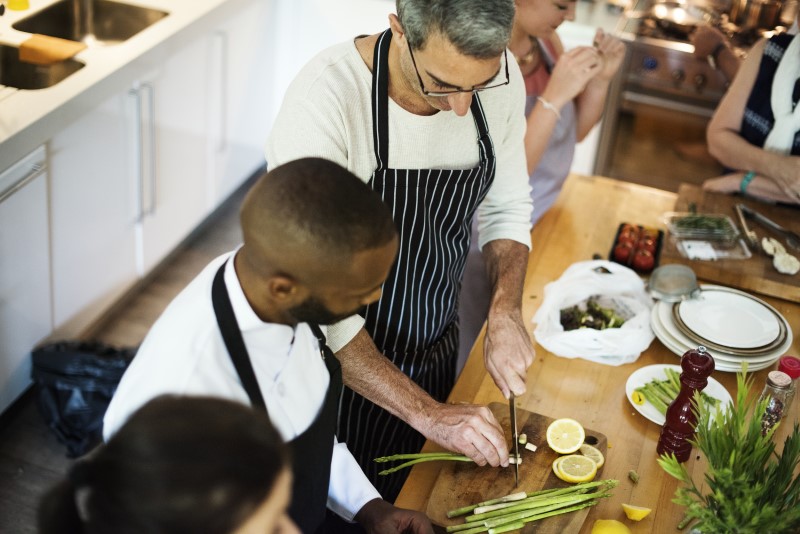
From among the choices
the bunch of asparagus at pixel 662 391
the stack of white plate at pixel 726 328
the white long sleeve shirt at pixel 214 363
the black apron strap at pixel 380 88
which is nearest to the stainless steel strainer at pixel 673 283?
the stack of white plate at pixel 726 328

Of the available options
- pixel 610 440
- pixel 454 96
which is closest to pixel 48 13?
pixel 454 96

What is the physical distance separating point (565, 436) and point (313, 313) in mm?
607

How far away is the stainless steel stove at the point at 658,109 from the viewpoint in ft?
12.1

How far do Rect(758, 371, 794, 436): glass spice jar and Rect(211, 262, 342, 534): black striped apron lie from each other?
806mm

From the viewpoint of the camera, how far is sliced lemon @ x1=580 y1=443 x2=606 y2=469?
5.31 ft

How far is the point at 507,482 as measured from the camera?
5.16 ft

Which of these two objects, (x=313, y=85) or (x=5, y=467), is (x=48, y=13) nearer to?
(x=5, y=467)

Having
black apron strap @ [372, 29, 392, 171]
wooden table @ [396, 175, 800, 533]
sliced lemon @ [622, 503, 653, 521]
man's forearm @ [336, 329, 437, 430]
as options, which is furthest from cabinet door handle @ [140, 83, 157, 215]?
sliced lemon @ [622, 503, 653, 521]

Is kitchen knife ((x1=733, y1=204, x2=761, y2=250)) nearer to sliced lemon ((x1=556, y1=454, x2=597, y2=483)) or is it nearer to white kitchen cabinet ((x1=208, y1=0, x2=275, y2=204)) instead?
sliced lemon ((x1=556, y1=454, x2=597, y2=483))

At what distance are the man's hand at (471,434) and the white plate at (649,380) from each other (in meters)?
0.34

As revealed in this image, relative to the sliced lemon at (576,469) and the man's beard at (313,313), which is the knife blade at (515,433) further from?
the man's beard at (313,313)

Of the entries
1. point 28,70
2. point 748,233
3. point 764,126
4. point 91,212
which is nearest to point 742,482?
point 748,233

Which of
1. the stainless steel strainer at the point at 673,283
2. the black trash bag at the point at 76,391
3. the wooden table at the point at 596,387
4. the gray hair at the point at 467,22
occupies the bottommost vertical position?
the black trash bag at the point at 76,391

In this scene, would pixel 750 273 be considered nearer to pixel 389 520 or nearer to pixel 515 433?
pixel 515 433
